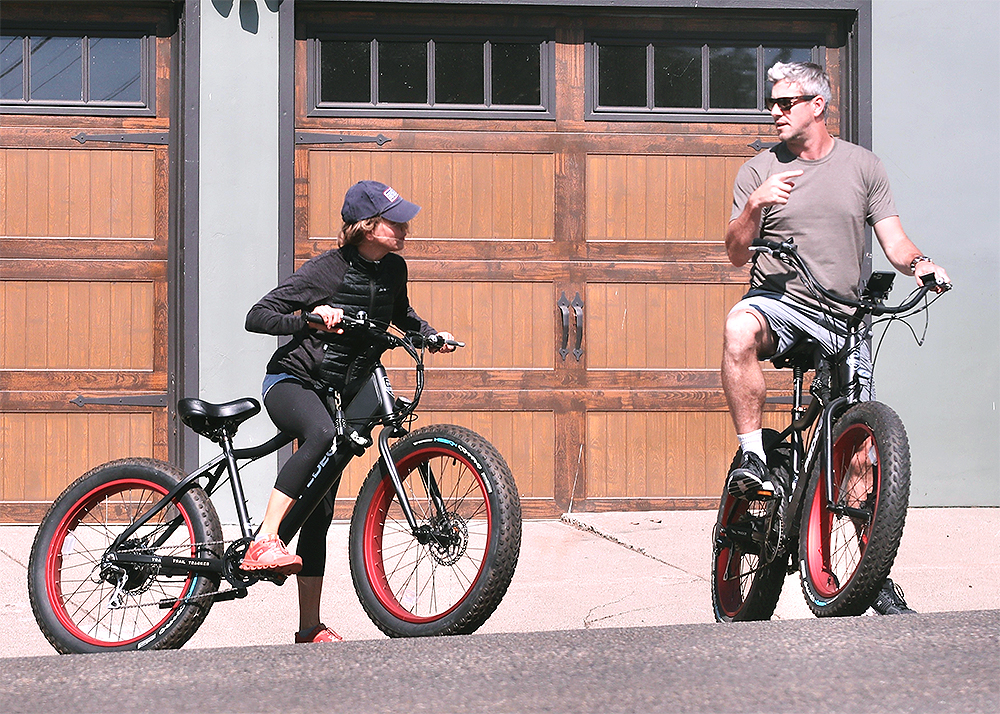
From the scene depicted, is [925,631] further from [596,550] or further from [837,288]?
[596,550]

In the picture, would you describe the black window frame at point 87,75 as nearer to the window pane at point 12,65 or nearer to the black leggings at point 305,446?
the window pane at point 12,65

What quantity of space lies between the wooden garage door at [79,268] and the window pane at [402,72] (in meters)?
1.33

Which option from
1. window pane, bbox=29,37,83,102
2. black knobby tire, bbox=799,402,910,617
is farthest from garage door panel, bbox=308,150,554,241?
black knobby tire, bbox=799,402,910,617

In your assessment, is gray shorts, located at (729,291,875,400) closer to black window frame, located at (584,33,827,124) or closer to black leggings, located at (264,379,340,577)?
black leggings, located at (264,379,340,577)

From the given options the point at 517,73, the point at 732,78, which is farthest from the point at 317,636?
Answer: the point at 732,78

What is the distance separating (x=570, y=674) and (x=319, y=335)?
1.46 metres

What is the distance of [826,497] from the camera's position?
3.66m

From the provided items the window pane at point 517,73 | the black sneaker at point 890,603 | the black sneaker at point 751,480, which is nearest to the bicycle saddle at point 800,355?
the black sneaker at point 751,480

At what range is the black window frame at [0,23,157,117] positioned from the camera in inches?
273

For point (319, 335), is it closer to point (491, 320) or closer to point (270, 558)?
point (270, 558)

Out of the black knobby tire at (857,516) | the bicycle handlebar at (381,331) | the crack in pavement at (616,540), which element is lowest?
the crack in pavement at (616,540)

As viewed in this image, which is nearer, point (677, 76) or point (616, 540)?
point (616, 540)

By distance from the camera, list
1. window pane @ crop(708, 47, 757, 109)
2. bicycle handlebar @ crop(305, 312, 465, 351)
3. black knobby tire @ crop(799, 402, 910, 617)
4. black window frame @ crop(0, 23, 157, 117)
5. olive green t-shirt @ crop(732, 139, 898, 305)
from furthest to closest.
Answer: window pane @ crop(708, 47, 757, 109), black window frame @ crop(0, 23, 157, 117), olive green t-shirt @ crop(732, 139, 898, 305), bicycle handlebar @ crop(305, 312, 465, 351), black knobby tire @ crop(799, 402, 910, 617)

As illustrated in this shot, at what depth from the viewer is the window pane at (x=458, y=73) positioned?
712cm
